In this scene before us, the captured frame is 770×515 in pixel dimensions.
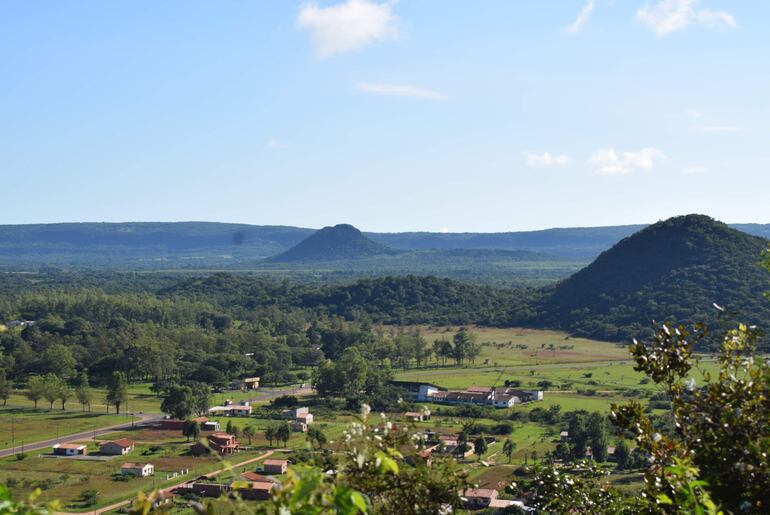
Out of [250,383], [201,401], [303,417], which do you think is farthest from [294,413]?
[250,383]

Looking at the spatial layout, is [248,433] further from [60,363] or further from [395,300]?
[395,300]

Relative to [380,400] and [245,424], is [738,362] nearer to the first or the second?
[245,424]

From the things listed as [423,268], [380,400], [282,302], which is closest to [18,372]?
[380,400]

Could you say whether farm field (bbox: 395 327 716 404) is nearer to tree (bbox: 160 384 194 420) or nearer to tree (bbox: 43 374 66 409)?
tree (bbox: 160 384 194 420)

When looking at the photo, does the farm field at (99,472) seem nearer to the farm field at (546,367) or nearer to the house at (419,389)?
the house at (419,389)

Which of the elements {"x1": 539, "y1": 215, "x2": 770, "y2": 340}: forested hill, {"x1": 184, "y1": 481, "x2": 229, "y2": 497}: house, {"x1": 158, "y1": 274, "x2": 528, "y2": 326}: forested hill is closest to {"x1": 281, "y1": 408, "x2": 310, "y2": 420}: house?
{"x1": 184, "y1": 481, "x2": 229, "y2": 497}: house

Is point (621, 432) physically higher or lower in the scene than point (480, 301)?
higher

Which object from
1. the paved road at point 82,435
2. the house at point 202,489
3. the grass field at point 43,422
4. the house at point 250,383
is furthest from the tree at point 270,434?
the house at point 250,383
